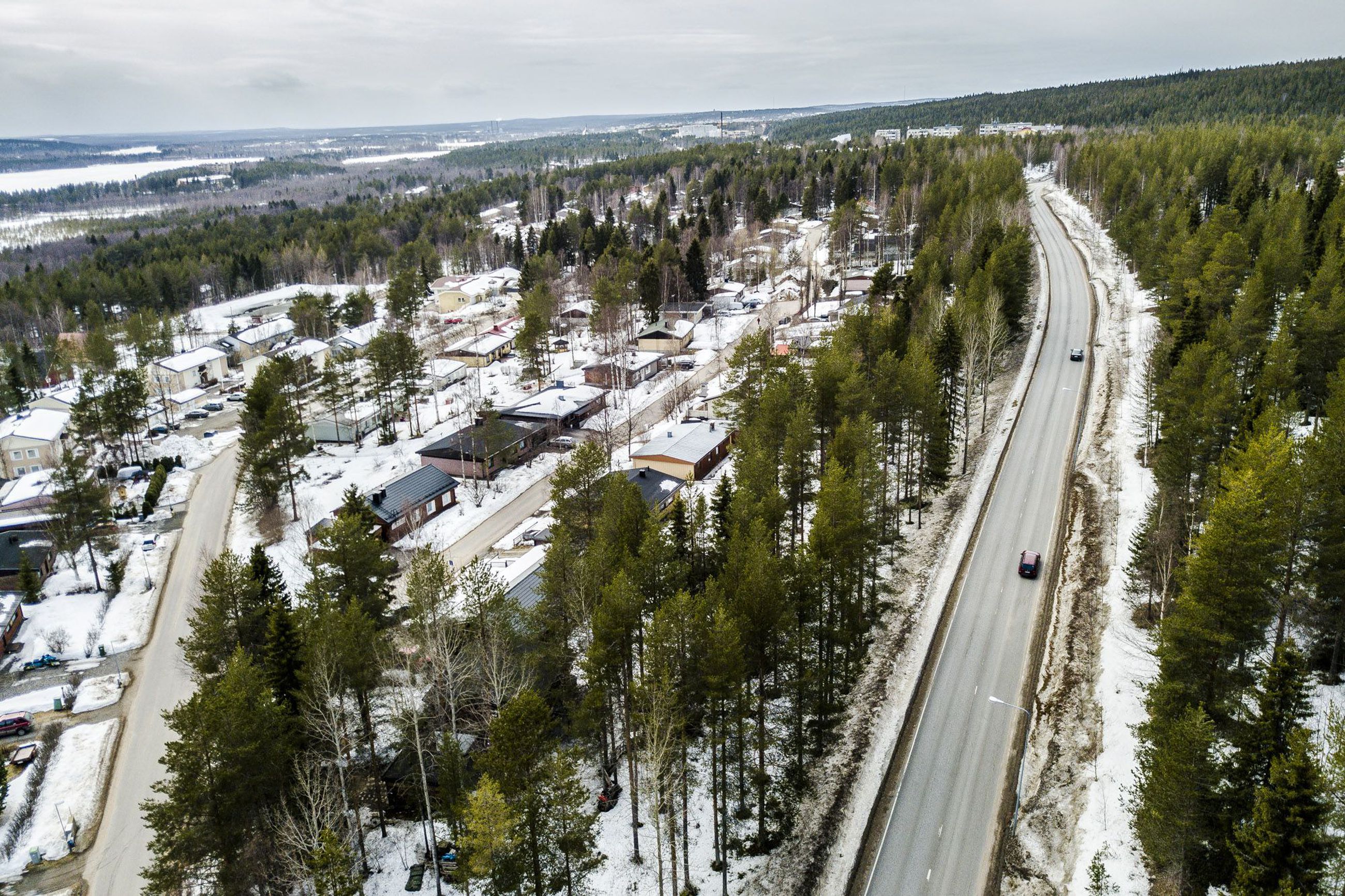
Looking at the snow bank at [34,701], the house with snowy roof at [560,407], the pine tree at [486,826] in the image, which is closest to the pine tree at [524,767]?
the pine tree at [486,826]

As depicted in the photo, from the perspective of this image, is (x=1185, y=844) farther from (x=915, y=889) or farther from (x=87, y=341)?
(x=87, y=341)

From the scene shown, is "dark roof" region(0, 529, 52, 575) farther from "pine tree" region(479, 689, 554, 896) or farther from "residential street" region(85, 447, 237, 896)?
"pine tree" region(479, 689, 554, 896)

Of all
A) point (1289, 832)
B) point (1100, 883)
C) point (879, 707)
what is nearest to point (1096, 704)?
point (879, 707)

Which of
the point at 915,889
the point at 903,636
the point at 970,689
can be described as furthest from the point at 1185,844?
the point at 903,636

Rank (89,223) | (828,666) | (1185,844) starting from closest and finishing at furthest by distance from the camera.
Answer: (1185,844) → (828,666) → (89,223)

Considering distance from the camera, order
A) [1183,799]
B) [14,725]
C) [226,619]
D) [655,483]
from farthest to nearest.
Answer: [655,483]
[14,725]
[226,619]
[1183,799]

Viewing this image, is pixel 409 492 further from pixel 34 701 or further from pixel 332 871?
pixel 332 871

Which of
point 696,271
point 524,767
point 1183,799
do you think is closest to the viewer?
point 1183,799
